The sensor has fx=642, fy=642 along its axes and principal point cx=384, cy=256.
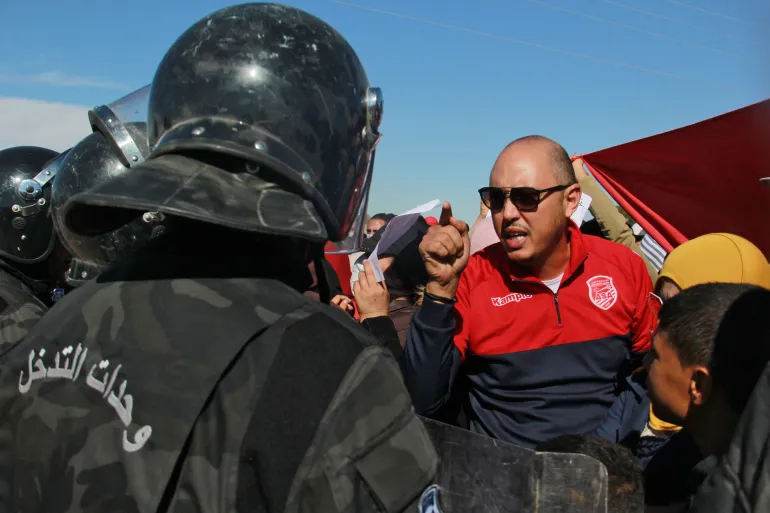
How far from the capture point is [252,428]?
104 cm

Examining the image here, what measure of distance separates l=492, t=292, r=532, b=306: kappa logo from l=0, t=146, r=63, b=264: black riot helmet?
271 cm

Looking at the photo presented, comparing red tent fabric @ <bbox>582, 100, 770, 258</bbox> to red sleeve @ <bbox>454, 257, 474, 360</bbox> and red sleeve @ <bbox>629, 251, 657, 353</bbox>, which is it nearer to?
red sleeve @ <bbox>629, 251, 657, 353</bbox>

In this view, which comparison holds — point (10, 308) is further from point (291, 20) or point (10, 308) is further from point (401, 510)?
point (401, 510)

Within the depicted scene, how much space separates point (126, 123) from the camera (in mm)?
2824

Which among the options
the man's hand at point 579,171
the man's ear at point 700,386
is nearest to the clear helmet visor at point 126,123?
the man's ear at point 700,386

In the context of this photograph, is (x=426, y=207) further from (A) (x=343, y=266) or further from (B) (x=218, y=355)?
(A) (x=343, y=266)

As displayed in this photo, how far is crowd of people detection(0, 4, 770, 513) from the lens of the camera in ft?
3.52

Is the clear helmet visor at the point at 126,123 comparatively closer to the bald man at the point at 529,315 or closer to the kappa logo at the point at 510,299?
the bald man at the point at 529,315

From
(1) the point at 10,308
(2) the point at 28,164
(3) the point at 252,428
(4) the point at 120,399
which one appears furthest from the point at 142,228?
(2) the point at 28,164

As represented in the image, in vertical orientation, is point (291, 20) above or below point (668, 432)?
above

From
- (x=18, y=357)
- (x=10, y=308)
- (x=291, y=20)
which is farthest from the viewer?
(x=10, y=308)

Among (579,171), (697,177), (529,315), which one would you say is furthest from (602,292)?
(697,177)

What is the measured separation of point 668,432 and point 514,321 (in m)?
0.72

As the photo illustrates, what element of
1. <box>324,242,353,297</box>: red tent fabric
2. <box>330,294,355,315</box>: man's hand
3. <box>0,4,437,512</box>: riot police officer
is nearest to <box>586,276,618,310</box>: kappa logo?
<box>0,4,437,512</box>: riot police officer
